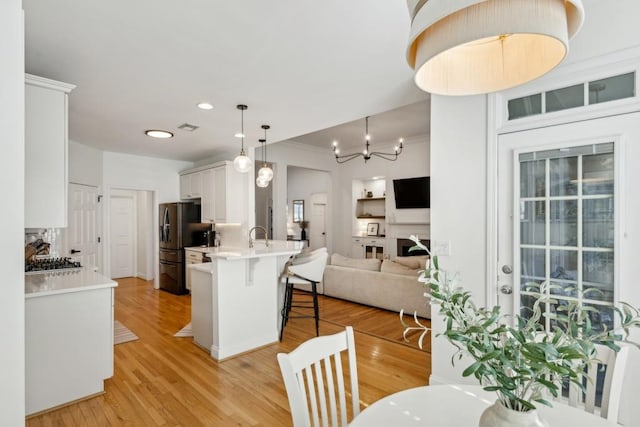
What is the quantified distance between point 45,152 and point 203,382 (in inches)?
85.4

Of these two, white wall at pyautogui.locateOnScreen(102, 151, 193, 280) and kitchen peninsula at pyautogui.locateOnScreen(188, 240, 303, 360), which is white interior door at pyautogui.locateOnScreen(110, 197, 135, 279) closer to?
white wall at pyautogui.locateOnScreen(102, 151, 193, 280)

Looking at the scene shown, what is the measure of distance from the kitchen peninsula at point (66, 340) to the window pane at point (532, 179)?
3.15 m

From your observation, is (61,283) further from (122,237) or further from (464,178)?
(122,237)

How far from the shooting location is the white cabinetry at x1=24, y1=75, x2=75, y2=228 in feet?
7.91

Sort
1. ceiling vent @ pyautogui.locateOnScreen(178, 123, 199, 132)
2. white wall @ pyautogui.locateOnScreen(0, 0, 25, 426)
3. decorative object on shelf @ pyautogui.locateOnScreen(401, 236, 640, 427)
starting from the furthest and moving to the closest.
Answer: ceiling vent @ pyautogui.locateOnScreen(178, 123, 199, 132), white wall @ pyautogui.locateOnScreen(0, 0, 25, 426), decorative object on shelf @ pyautogui.locateOnScreen(401, 236, 640, 427)

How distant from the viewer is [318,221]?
9.02 m

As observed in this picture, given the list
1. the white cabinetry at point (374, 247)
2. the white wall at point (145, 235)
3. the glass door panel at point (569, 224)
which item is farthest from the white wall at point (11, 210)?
the white cabinetry at point (374, 247)

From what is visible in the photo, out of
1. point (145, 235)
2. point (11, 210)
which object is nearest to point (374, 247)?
point (145, 235)

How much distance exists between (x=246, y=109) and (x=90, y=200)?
352cm

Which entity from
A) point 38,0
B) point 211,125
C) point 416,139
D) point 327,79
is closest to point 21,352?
point 38,0

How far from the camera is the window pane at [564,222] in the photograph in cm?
210

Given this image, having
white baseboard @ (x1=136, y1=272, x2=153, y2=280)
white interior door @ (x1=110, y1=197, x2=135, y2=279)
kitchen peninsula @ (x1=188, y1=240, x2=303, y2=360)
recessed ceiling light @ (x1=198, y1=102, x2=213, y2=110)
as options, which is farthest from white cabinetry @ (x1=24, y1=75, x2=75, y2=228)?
white interior door @ (x1=110, y1=197, x2=135, y2=279)

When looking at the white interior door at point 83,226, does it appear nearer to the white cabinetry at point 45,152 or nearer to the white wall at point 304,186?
the white cabinetry at point 45,152

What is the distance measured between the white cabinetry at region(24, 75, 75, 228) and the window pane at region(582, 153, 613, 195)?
3.59m
